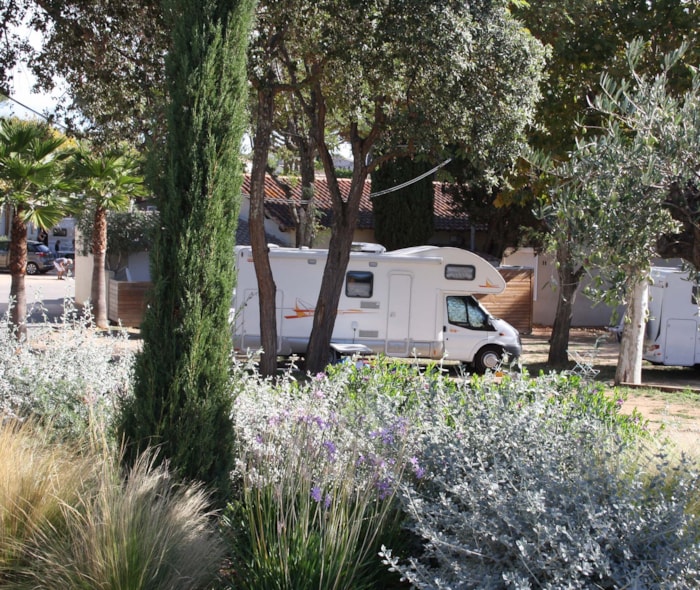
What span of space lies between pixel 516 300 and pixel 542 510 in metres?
23.6

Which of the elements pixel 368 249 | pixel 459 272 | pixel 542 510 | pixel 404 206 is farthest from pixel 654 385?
pixel 404 206

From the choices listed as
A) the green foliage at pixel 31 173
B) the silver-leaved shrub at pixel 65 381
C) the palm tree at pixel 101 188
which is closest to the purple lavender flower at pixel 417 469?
the silver-leaved shrub at pixel 65 381

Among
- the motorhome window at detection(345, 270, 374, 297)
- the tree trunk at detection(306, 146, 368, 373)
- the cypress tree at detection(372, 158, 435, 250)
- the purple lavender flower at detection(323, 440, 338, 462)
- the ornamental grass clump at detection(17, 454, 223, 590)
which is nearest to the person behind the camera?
the ornamental grass clump at detection(17, 454, 223, 590)

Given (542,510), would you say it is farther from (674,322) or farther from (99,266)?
(99,266)

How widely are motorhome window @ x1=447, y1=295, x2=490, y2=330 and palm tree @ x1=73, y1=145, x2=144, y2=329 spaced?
7.89 m

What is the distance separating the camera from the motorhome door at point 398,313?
18.2m

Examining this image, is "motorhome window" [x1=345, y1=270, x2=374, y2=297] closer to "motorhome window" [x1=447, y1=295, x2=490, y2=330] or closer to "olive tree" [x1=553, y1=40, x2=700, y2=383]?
"motorhome window" [x1=447, y1=295, x2=490, y2=330]

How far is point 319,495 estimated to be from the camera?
169 inches

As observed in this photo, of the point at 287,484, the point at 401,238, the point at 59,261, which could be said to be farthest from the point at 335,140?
the point at 287,484

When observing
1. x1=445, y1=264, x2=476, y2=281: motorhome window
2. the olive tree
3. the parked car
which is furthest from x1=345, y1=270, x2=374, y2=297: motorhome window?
the parked car

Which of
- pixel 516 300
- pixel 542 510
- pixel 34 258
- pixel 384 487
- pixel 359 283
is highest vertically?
pixel 34 258

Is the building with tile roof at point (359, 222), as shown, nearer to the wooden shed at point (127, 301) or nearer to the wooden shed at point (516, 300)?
the wooden shed at point (516, 300)

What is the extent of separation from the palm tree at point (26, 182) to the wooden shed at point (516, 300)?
1481cm

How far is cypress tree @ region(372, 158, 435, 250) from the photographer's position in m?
30.2
